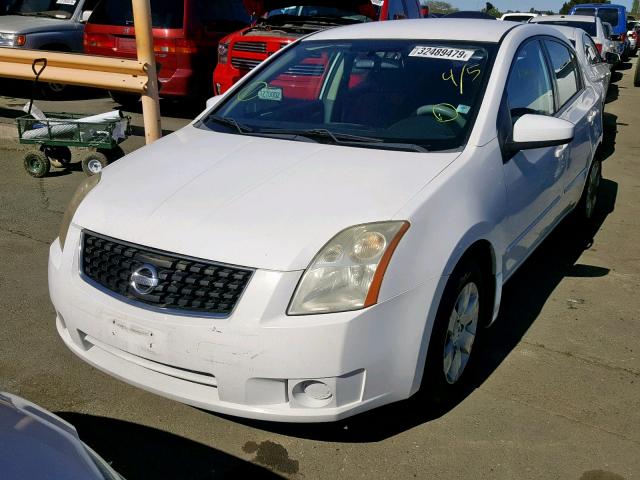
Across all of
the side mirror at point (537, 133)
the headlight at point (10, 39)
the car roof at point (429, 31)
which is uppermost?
the car roof at point (429, 31)

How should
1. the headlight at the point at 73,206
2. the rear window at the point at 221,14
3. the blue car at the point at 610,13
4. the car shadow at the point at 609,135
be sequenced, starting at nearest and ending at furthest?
the headlight at the point at 73,206 < the car shadow at the point at 609,135 < the rear window at the point at 221,14 < the blue car at the point at 610,13

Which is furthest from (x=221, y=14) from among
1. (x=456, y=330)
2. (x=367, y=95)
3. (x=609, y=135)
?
(x=456, y=330)

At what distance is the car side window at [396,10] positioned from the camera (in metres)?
8.70

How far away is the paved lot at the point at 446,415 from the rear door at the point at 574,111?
0.64 meters

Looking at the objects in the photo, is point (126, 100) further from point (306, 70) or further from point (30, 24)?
point (306, 70)

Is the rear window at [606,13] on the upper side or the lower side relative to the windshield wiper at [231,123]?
lower

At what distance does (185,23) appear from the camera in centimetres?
897

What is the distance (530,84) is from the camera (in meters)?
3.86

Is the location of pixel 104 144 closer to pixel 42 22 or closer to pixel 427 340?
pixel 427 340

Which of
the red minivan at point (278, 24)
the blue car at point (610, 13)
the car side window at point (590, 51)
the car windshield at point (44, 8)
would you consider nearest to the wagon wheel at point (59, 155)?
the red minivan at point (278, 24)

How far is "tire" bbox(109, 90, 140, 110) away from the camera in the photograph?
399 inches

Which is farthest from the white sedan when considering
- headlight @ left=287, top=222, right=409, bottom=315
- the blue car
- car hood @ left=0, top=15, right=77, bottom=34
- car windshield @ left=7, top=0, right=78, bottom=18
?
the blue car

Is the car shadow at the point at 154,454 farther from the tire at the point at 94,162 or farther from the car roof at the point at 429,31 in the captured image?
the tire at the point at 94,162

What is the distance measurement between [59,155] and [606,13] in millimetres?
21103
